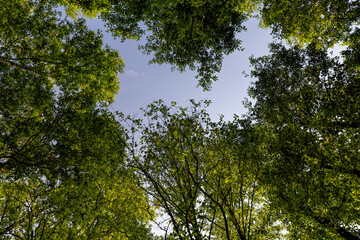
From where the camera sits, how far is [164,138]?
35.0 feet

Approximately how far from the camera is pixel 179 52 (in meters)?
15.2

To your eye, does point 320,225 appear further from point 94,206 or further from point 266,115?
point 94,206

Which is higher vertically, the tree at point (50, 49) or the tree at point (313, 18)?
the tree at point (313, 18)

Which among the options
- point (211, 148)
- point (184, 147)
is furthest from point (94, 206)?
point (211, 148)

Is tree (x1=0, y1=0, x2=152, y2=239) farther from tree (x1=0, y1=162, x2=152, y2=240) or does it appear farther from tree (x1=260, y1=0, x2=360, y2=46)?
tree (x1=260, y1=0, x2=360, y2=46)

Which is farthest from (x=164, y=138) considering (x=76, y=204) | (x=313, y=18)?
(x=313, y=18)

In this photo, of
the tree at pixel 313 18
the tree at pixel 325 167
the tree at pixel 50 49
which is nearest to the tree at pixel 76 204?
the tree at pixel 50 49

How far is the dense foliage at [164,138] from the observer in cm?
1098

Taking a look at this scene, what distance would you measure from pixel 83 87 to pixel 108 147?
25.5 feet

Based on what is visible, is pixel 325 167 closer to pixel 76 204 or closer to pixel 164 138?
pixel 164 138

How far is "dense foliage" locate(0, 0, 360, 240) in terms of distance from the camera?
1098 cm

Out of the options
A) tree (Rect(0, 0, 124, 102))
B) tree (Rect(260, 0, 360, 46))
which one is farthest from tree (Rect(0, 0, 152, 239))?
tree (Rect(260, 0, 360, 46))

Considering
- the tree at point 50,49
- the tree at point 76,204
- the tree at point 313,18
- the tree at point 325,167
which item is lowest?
the tree at point 76,204

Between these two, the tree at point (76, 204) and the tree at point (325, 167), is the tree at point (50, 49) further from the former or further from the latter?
the tree at point (325, 167)
